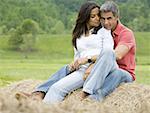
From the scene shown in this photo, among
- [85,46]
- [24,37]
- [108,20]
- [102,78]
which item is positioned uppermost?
[108,20]

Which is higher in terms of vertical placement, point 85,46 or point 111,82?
point 85,46

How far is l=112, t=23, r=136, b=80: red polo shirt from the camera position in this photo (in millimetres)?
7633

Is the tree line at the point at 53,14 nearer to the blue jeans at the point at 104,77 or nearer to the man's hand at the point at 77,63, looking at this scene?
the man's hand at the point at 77,63

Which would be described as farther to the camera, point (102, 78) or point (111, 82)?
point (111, 82)

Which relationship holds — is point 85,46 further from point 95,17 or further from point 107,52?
point 107,52

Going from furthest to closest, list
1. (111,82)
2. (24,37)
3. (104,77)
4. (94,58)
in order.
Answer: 1. (24,37)
2. (111,82)
3. (94,58)
4. (104,77)

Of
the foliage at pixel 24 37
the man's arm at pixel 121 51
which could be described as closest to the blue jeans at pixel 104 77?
the man's arm at pixel 121 51

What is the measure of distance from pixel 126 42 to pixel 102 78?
2.64 ft

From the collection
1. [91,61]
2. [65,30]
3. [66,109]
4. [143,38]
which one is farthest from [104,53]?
[65,30]

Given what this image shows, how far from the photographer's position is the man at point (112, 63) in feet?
22.7

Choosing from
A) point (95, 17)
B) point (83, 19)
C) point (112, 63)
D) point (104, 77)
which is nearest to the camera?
point (112, 63)

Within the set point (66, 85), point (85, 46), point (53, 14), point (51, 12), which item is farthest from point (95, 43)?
point (51, 12)

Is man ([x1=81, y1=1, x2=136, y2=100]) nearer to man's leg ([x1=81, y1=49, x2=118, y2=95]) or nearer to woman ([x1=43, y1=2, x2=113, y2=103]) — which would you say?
man's leg ([x1=81, y1=49, x2=118, y2=95])

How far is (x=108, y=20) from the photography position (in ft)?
24.5
